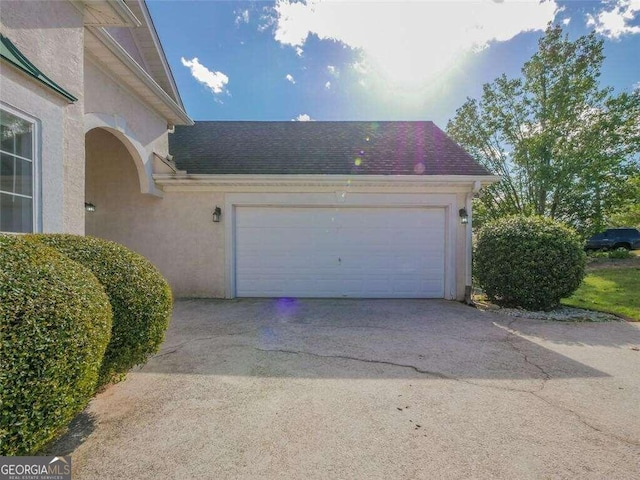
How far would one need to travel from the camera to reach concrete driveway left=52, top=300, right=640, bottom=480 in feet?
7.21

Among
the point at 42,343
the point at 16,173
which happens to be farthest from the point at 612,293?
the point at 16,173

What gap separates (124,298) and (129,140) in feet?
16.5

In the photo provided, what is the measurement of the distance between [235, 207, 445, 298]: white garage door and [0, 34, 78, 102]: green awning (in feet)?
14.9

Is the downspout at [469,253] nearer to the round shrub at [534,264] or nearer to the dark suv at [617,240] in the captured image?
the round shrub at [534,264]

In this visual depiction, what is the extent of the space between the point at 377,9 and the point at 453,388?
725 cm

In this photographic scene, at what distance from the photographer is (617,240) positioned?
19016mm

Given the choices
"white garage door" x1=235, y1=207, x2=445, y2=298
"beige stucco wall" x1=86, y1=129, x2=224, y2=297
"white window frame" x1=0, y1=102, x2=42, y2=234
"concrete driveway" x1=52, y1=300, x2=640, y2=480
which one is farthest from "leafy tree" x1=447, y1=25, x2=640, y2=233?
"white window frame" x1=0, y1=102, x2=42, y2=234

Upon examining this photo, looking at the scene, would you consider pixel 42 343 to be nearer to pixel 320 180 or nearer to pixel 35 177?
pixel 35 177

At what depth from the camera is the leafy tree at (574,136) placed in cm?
1172

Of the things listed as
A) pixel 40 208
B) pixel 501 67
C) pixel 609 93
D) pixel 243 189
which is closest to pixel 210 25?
pixel 243 189

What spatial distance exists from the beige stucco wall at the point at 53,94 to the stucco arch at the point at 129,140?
792 mm

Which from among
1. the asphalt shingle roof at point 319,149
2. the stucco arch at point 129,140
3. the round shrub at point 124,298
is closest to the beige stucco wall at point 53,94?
the stucco arch at point 129,140

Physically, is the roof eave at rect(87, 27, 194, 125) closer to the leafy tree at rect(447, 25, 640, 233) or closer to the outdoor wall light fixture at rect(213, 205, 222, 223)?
the outdoor wall light fixture at rect(213, 205, 222, 223)

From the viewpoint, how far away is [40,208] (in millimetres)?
3639
